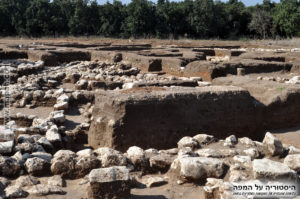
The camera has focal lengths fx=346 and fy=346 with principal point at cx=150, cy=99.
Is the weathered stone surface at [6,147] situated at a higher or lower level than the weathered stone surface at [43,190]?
higher

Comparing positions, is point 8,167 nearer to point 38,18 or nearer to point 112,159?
point 112,159

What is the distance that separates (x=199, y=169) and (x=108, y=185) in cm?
87

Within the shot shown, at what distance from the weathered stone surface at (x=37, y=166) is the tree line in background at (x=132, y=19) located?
32785 mm

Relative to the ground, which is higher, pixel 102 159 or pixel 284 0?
pixel 284 0

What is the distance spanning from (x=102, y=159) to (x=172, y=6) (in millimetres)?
36107

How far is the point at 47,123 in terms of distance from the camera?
18.4 feet

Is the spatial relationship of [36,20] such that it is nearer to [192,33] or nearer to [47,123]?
[192,33]

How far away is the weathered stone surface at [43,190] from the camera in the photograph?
289 cm

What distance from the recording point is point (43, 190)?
2.92 m

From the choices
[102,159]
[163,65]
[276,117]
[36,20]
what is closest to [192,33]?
[36,20]

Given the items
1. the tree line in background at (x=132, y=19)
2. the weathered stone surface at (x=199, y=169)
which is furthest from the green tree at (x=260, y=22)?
the weathered stone surface at (x=199, y=169)

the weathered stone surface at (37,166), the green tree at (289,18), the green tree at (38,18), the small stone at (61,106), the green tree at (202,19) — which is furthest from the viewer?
the green tree at (202,19)

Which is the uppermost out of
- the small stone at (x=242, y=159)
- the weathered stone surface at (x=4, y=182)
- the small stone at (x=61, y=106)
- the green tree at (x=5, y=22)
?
the green tree at (x=5, y=22)

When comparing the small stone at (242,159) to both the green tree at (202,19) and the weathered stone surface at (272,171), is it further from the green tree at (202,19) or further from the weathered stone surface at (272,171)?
the green tree at (202,19)
